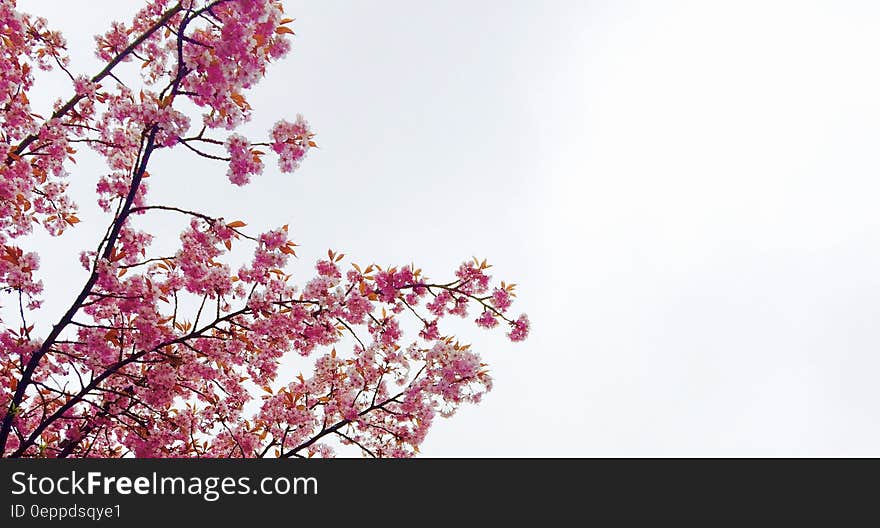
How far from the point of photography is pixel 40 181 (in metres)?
6.14

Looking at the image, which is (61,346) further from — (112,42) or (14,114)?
(112,42)

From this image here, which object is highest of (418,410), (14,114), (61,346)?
(14,114)

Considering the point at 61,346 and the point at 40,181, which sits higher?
the point at 40,181

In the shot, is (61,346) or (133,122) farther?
(61,346)

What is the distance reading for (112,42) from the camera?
580 centimetres

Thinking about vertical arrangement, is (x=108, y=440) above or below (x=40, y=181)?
below

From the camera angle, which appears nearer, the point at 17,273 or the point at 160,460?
the point at 160,460

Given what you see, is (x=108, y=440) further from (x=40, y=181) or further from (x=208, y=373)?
(x=40, y=181)

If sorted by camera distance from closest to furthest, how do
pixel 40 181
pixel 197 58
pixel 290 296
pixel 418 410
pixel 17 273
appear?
pixel 197 58
pixel 17 273
pixel 290 296
pixel 40 181
pixel 418 410

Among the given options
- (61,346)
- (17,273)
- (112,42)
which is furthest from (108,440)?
(112,42)

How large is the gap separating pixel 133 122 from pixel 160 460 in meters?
2.70

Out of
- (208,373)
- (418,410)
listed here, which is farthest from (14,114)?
(418,410)

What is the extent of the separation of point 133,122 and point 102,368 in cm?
221

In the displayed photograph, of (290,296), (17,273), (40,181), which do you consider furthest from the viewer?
(40,181)
